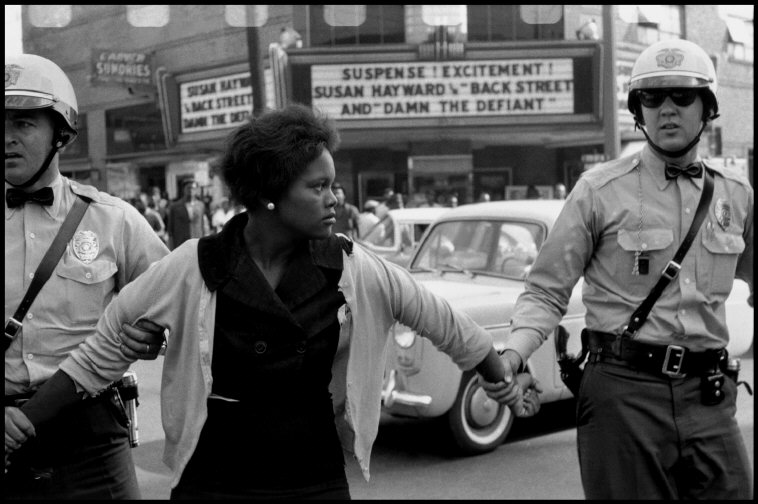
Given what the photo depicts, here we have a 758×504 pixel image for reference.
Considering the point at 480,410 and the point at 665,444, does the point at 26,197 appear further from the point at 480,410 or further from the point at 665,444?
the point at 480,410

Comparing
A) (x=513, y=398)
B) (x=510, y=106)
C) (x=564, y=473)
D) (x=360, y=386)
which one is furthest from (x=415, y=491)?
(x=510, y=106)

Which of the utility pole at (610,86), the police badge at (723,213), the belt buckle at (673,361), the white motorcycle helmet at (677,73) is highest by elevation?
the utility pole at (610,86)

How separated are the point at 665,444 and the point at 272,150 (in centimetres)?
166

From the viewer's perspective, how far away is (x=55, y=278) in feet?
10.5

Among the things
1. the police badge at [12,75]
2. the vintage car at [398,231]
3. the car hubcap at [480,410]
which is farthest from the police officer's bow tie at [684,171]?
the vintage car at [398,231]

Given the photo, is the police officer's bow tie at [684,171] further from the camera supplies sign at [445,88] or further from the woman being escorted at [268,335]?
the camera supplies sign at [445,88]

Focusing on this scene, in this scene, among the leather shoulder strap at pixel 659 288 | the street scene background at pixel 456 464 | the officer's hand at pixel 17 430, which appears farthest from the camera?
the street scene background at pixel 456 464

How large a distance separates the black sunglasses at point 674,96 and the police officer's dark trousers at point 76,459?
85.0 inches

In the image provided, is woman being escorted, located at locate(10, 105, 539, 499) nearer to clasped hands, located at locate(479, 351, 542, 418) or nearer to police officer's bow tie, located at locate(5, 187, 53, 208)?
clasped hands, located at locate(479, 351, 542, 418)

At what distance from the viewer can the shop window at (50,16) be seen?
3603 centimetres

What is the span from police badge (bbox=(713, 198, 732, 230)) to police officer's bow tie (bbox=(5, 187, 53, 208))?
232 centimetres

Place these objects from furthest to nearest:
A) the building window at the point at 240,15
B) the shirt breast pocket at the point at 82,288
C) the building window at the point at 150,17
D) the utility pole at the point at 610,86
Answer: the building window at the point at 150,17
the building window at the point at 240,15
the utility pole at the point at 610,86
the shirt breast pocket at the point at 82,288

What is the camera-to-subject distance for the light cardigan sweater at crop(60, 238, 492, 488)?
2645mm

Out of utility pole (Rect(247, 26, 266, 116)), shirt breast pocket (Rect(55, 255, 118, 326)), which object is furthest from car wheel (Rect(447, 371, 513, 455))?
utility pole (Rect(247, 26, 266, 116))
